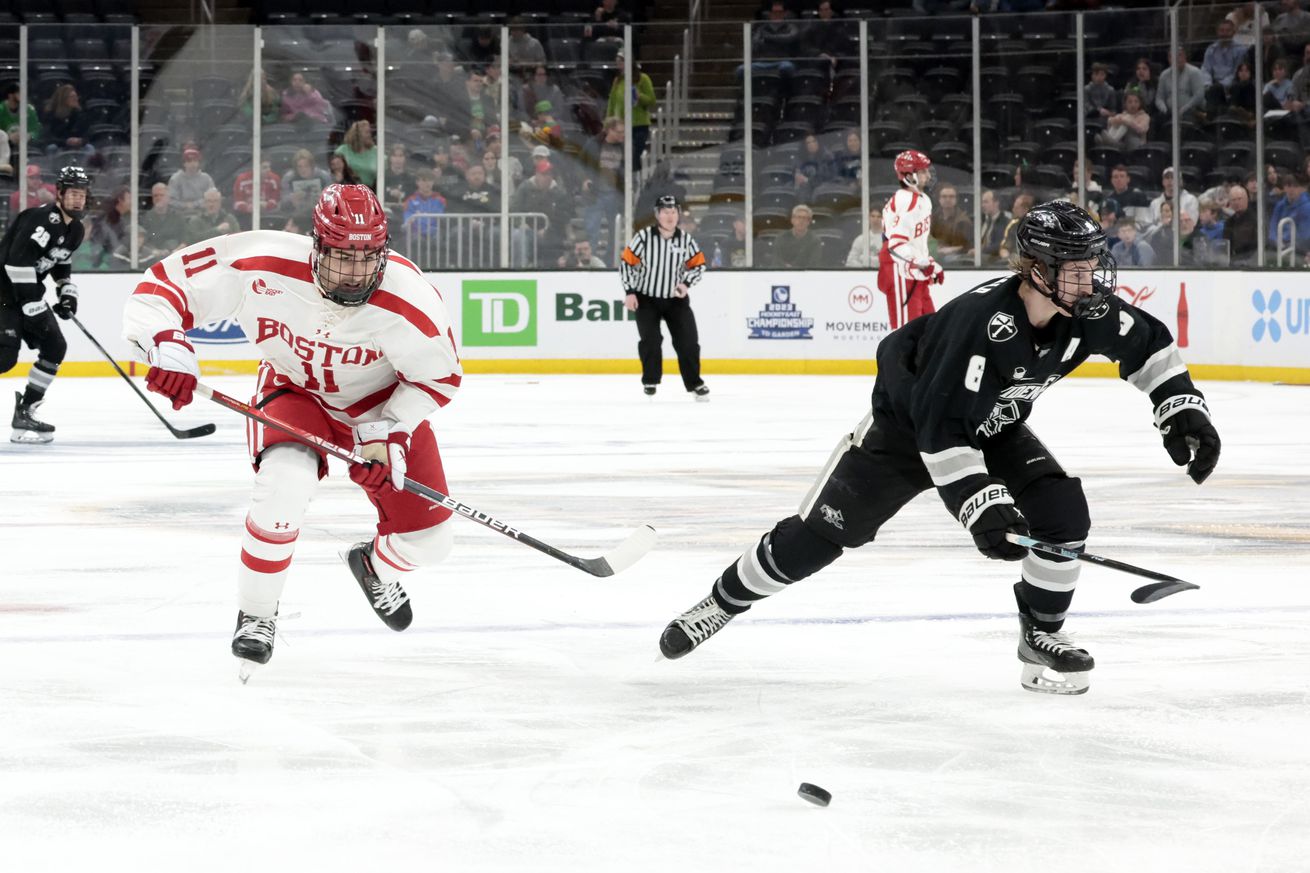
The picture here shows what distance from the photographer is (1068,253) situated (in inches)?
110

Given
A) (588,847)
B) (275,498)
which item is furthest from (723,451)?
(588,847)

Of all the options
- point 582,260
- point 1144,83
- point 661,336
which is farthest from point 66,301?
point 1144,83

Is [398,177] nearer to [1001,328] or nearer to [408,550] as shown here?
[408,550]

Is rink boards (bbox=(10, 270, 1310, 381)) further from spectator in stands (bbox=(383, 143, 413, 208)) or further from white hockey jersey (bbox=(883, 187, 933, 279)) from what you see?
white hockey jersey (bbox=(883, 187, 933, 279))

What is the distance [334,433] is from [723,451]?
158 inches

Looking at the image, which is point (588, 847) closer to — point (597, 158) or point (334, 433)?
point (334, 433)

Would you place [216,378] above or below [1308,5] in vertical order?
below

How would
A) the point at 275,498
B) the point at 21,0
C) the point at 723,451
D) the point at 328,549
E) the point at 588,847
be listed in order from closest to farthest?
the point at 588,847 < the point at 275,498 < the point at 328,549 < the point at 723,451 < the point at 21,0

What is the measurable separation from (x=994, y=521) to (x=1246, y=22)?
9745mm

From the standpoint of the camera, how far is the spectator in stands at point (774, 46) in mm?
12672

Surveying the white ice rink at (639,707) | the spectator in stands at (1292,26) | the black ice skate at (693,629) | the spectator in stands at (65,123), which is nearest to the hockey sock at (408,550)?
the white ice rink at (639,707)

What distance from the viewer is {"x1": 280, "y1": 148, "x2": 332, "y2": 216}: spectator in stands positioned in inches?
487

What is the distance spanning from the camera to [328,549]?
15.4 ft

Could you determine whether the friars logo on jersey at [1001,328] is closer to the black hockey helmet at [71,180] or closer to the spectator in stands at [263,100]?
the black hockey helmet at [71,180]
